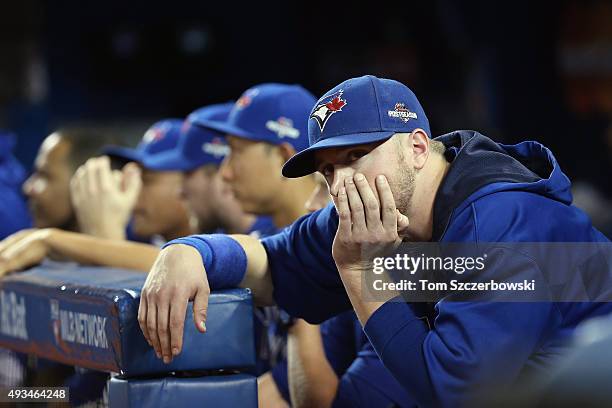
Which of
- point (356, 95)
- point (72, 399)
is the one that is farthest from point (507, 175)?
point (72, 399)

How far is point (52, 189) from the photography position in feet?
14.4

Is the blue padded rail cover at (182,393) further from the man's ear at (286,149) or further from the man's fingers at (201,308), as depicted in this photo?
the man's ear at (286,149)

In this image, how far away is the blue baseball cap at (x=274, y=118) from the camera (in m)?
3.38

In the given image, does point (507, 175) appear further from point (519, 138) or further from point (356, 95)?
point (519, 138)

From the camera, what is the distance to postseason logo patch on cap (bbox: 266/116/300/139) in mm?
3383

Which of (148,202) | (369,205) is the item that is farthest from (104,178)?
(369,205)

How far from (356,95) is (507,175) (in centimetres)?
34

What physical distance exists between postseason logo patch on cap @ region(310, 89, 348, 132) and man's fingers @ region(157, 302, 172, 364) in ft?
1.59

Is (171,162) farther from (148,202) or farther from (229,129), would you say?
(229,129)

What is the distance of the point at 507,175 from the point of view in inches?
84.3

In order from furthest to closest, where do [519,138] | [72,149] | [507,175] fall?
1. [519,138]
2. [72,149]
3. [507,175]

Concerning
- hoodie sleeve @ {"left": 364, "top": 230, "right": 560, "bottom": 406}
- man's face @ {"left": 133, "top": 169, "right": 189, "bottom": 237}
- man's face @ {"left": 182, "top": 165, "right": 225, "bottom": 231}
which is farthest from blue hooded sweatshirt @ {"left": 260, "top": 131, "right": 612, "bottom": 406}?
man's face @ {"left": 133, "top": 169, "right": 189, "bottom": 237}

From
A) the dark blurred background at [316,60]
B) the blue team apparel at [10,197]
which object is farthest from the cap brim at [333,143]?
the dark blurred background at [316,60]

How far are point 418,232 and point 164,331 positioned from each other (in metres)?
0.57
